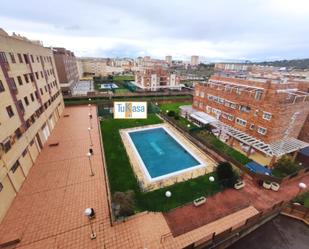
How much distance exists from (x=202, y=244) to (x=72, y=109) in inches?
1331

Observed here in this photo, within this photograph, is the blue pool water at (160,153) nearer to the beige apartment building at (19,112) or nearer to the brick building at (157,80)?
the beige apartment building at (19,112)

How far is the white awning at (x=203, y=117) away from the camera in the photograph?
24925mm

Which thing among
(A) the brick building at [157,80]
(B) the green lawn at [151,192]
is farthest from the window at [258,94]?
(A) the brick building at [157,80]

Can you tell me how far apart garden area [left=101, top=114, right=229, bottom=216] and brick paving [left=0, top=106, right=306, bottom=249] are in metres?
0.85

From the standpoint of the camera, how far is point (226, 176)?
14.2m

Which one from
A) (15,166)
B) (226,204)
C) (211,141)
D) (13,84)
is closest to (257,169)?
(226,204)

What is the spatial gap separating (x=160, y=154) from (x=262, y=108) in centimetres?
1342

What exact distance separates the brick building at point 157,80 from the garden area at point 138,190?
1523 inches

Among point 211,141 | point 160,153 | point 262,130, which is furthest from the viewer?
point 211,141

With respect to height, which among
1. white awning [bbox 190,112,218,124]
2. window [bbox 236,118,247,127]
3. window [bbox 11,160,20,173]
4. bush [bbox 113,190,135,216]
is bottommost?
bush [bbox 113,190,135,216]

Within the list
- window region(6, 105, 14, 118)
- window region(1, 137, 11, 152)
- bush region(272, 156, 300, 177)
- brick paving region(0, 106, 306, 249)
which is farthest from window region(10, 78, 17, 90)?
bush region(272, 156, 300, 177)

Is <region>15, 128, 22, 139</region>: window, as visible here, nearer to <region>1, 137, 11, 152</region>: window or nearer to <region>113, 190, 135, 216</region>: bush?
<region>1, 137, 11, 152</region>: window

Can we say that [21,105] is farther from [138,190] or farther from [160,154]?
[160,154]

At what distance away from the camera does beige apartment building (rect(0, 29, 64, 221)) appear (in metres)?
11.9
